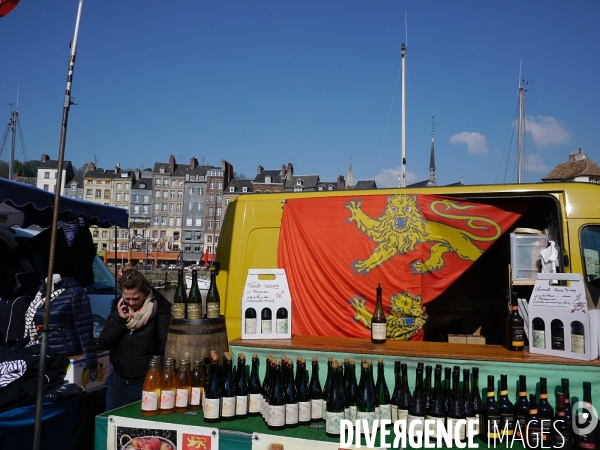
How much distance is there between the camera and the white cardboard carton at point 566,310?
3.40 metres

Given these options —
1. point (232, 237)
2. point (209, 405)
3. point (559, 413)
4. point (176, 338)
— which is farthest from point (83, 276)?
point (559, 413)

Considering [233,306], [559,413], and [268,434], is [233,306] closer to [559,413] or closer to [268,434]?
[268,434]

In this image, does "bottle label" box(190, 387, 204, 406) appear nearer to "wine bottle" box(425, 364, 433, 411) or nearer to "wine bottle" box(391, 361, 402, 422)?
"wine bottle" box(391, 361, 402, 422)

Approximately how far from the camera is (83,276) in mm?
7047

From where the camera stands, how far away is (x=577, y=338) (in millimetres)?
3432

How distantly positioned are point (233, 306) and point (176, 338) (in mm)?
1334

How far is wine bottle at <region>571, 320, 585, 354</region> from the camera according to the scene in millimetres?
3398

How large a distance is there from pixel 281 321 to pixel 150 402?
1.32 meters

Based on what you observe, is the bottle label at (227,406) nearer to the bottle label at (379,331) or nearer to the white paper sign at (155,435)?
the white paper sign at (155,435)

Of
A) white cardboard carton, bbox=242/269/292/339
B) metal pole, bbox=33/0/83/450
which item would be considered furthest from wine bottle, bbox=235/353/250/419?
metal pole, bbox=33/0/83/450

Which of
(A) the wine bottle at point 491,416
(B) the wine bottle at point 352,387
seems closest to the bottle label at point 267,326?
(B) the wine bottle at point 352,387

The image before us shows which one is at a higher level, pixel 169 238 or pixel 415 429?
pixel 169 238

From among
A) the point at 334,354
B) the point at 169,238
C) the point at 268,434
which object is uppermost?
the point at 169,238

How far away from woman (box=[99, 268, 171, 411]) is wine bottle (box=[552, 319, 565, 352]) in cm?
331
